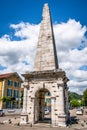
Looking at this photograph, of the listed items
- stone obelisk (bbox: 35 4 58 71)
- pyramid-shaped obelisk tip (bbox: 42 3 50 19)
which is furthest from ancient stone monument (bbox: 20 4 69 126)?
pyramid-shaped obelisk tip (bbox: 42 3 50 19)

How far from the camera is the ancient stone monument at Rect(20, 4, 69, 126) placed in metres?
18.3

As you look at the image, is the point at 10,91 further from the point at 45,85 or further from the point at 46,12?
the point at 46,12

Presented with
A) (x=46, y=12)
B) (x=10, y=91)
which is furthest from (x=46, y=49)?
(x=10, y=91)

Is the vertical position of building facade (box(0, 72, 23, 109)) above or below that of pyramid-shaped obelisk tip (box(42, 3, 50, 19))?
below

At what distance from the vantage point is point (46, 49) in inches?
824

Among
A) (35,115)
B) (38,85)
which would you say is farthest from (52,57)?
(35,115)

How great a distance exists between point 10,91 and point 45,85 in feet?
103

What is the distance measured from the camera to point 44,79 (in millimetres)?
19734

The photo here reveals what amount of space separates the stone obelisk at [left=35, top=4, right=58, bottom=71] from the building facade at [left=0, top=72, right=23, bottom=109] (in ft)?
87.2

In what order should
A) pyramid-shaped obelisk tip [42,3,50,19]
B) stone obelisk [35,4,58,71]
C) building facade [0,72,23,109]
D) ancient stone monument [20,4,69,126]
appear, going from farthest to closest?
building facade [0,72,23,109] < pyramid-shaped obelisk tip [42,3,50,19] < stone obelisk [35,4,58,71] < ancient stone monument [20,4,69,126]

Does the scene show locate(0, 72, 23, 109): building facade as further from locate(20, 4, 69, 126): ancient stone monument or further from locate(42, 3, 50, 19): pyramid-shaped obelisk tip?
locate(42, 3, 50, 19): pyramid-shaped obelisk tip

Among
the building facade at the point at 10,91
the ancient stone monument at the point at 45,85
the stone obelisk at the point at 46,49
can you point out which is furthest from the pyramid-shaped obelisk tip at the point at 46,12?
the building facade at the point at 10,91

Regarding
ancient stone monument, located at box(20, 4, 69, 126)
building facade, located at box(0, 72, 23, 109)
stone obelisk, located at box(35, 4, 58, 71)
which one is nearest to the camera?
ancient stone monument, located at box(20, 4, 69, 126)

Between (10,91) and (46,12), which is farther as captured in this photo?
(10,91)
